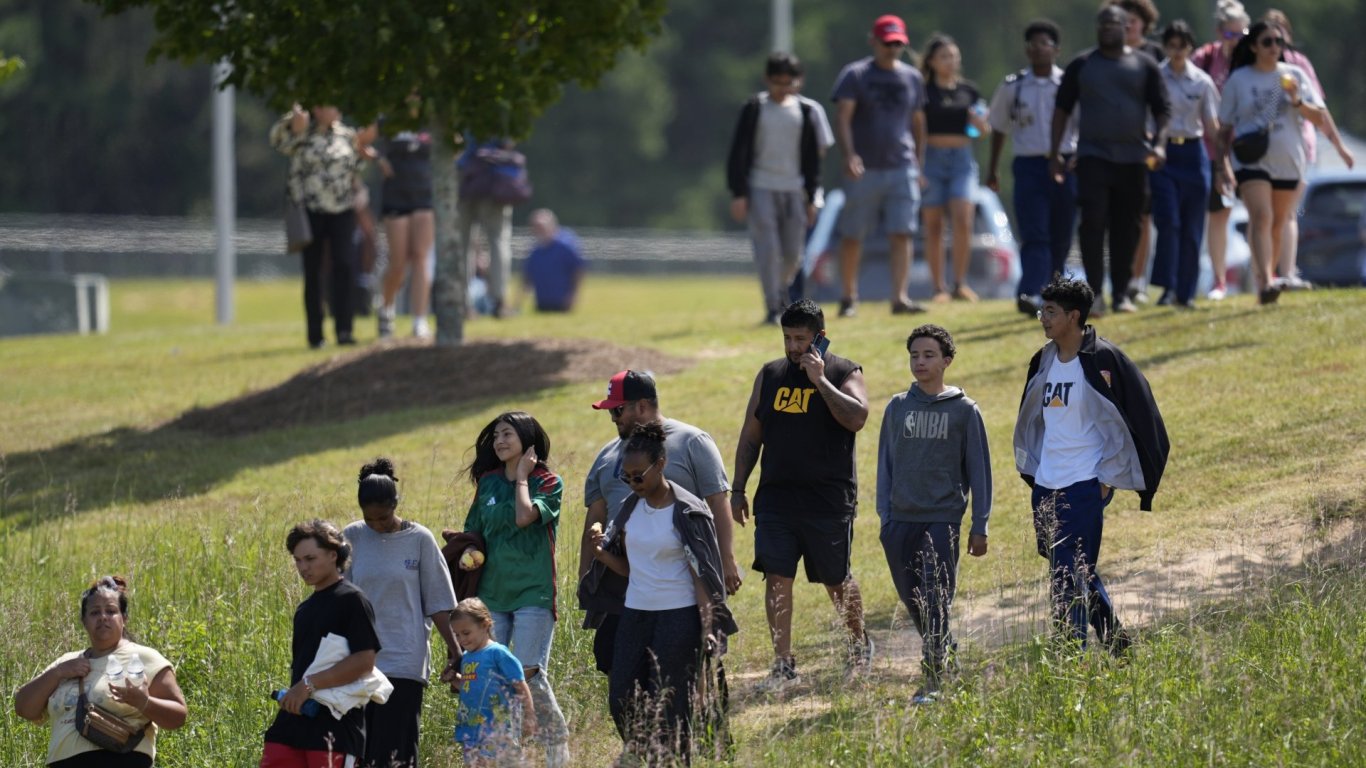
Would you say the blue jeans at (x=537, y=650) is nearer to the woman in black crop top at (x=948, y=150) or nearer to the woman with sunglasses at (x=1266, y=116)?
the woman with sunglasses at (x=1266, y=116)

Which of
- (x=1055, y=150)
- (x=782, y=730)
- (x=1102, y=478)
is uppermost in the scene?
(x=1055, y=150)

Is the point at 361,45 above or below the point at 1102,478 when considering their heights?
above

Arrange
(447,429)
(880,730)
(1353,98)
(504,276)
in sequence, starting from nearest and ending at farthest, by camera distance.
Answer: (880,730) < (447,429) < (504,276) < (1353,98)

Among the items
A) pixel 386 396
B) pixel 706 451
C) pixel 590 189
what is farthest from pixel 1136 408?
pixel 590 189

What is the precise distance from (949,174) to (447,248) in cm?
438

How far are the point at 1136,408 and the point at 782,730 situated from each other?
1.97 metres

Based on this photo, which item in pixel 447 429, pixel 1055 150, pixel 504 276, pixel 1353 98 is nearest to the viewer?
pixel 447 429

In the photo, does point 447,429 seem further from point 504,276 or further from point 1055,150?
point 504,276

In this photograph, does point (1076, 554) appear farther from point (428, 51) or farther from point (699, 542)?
point (428, 51)

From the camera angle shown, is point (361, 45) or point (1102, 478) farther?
point (361, 45)

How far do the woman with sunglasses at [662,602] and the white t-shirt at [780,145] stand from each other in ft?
26.5

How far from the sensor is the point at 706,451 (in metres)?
8.45

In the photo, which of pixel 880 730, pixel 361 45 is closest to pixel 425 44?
pixel 361 45

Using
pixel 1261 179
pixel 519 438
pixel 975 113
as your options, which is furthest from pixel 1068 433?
pixel 975 113
